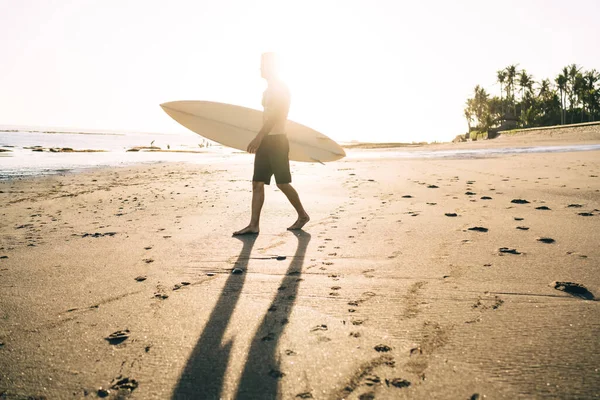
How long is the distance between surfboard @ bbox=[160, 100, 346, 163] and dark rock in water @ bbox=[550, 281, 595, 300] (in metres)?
4.22

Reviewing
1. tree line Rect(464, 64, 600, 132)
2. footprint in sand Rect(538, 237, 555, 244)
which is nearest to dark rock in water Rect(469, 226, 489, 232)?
footprint in sand Rect(538, 237, 555, 244)

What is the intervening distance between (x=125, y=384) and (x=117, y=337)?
39 cm

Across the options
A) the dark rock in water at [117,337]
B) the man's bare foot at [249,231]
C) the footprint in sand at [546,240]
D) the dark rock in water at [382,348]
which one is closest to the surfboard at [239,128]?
the man's bare foot at [249,231]

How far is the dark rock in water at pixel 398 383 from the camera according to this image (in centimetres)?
137

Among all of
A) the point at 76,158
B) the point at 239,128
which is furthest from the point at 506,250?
the point at 76,158

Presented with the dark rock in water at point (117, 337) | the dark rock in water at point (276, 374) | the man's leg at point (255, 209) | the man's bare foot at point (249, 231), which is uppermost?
the man's leg at point (255, 209)

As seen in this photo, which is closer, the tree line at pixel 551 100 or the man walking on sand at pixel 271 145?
the man walking on sand at pixel 271 145

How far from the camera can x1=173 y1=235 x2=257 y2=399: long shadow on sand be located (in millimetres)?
1385

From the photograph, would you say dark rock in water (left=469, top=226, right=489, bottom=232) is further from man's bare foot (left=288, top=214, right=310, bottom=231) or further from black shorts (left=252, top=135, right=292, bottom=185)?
black shorts (left=252, top=135, right=292, bottom=185)

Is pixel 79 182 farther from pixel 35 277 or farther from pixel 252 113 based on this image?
pixel 35 277

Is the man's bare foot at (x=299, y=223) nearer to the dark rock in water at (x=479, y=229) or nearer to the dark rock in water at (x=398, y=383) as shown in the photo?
the dark rock in water at (x=479, y=229)

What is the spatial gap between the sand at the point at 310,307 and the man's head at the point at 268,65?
1.57 metres

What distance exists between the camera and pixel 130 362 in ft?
5.20

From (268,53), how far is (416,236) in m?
2.27
